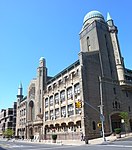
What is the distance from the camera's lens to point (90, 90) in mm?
49969

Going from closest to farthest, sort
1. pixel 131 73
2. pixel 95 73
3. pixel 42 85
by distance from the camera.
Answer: pixel 95 73
pixel 131 73
pixel 42 85

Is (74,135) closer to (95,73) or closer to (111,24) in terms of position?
(95,73)

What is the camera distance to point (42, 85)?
7362 cm

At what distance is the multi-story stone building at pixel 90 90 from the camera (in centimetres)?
4894

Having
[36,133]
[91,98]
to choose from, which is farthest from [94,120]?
[36,133]

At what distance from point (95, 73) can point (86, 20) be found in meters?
21.7

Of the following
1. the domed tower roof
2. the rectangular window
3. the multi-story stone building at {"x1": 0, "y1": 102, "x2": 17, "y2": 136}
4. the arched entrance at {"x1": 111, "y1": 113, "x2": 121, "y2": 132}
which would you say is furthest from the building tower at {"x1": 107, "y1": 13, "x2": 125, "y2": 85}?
the multi-story stone building at {"x1": 0, "y1": 102, "x2": 17, "y2": 136}

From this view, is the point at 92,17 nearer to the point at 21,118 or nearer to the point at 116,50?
the point at 116,50

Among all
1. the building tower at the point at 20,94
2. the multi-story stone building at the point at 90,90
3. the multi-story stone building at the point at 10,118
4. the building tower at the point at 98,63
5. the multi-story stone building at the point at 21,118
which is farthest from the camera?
the multi-story stone building at the point at 10,118

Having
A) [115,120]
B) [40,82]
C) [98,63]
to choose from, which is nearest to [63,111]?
[115,120]

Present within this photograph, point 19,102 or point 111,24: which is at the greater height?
point 111,24

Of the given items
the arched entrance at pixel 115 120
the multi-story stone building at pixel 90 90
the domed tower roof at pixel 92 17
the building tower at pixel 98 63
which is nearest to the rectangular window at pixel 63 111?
the multi-story stone building at pixel 90 90

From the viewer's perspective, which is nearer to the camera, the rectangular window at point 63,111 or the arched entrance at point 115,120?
the arched entrance at point 115,120

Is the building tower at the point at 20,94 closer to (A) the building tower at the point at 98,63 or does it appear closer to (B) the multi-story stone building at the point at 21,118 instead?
(B) the multi-story stone building at the point at 21,118
